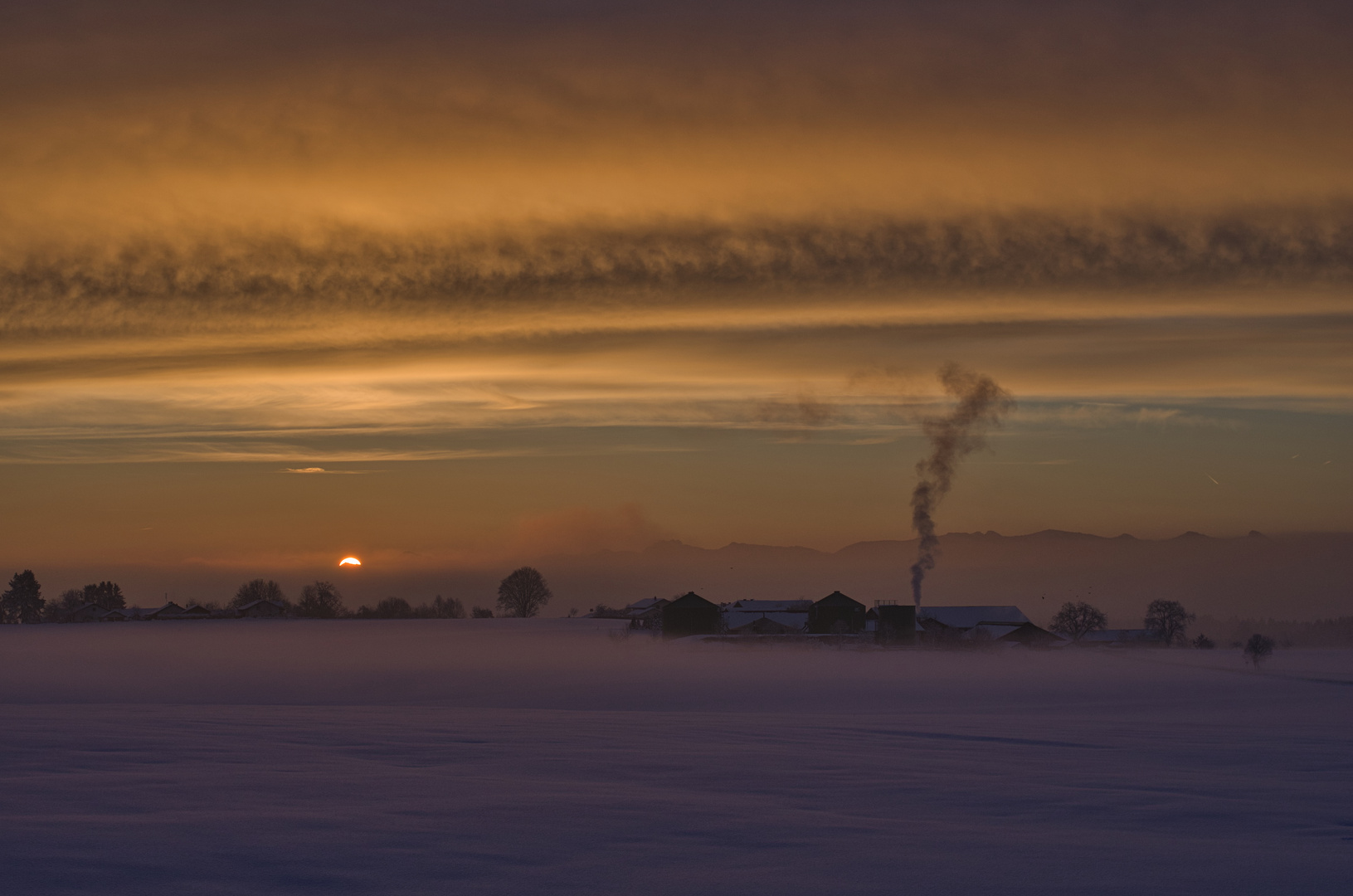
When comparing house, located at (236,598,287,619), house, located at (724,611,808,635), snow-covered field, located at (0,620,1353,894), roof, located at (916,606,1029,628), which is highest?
snow-covered field, located at (0,620,1353,894)

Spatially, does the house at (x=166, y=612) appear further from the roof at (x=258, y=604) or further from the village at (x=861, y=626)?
the village at (x=861, y=626)

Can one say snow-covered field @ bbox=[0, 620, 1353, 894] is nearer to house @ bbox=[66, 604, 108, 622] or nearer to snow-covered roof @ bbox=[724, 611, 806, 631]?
snow-covered roof @ bbox=[724, 611, 806, 631]

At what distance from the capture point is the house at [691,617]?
9756 cm

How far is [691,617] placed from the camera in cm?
9869

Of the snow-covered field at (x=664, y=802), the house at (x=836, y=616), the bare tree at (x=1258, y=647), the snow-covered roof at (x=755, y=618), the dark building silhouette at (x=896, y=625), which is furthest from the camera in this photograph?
the snow-covered roof at (x=755, y=618)

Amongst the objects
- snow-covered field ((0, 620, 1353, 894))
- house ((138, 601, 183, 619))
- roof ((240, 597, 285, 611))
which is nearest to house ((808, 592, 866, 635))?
snow-covered field ((0, 620, 1353, 894))

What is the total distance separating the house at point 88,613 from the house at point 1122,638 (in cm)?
15298

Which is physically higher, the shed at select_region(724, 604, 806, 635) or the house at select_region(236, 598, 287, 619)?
the shed at select_region(724, 604, 806, 635)

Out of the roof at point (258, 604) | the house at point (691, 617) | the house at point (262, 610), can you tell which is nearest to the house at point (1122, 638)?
the house at point (691, 617)

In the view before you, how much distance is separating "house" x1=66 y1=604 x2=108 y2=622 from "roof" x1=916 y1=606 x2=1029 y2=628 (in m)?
141

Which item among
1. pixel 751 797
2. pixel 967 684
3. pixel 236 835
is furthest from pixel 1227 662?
pixel 236 835

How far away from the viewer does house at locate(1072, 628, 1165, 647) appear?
96438 mm

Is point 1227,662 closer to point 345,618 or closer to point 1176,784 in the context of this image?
point 1176,784

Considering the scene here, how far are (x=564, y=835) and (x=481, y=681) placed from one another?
35.3 metres
